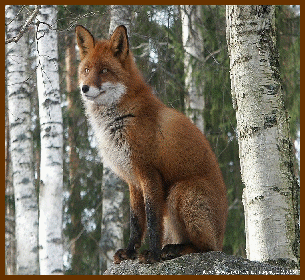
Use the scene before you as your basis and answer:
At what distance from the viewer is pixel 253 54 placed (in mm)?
6941

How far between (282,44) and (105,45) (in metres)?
7.90

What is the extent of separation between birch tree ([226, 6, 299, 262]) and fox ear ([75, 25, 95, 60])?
2.04 metres

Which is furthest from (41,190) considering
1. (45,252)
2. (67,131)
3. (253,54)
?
(253,54)

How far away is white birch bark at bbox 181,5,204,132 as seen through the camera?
13609 mm

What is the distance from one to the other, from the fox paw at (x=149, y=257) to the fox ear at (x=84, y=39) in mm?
2764

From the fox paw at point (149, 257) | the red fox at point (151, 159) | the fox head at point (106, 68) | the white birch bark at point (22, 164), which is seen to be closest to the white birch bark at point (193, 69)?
the white birch bark at point (22, 164)

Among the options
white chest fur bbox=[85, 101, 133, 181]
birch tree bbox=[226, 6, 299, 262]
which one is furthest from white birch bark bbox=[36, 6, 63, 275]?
birch tree bbox=[226, 6, 299, 262]

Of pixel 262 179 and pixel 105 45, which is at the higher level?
pixel 105 45

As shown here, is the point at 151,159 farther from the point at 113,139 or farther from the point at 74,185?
the point at 74,185

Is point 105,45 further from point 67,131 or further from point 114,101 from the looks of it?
point 67,131

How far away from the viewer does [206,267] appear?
5680 millimetres

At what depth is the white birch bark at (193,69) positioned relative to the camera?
44.7 ft

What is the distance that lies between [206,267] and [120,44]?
3003mm

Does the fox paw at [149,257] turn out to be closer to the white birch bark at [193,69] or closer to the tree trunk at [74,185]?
the white birch bark at [193,69]
